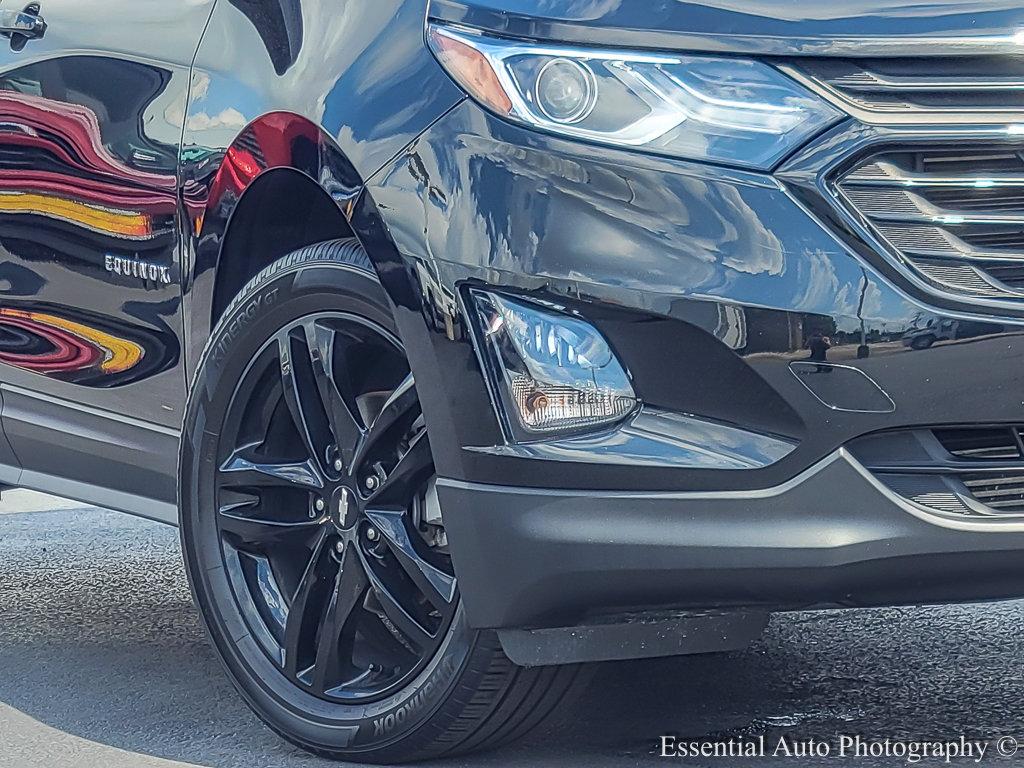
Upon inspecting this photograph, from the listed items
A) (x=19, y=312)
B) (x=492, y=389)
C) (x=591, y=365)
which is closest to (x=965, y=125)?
(x=591, y=365)

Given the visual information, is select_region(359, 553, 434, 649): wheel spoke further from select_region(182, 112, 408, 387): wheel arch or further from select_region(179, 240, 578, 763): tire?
select_region(182, 112, 408, 387): wheel arch

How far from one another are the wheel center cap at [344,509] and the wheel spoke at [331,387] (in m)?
0.05

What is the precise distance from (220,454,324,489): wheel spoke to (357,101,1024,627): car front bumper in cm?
50

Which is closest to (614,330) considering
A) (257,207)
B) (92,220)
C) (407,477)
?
(407,477)

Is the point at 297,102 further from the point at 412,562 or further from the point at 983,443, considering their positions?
the point at 983,443

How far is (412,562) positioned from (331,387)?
1.16ft

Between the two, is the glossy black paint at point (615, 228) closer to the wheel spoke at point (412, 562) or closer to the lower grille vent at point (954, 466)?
the lower grille vent at point (954, 466)

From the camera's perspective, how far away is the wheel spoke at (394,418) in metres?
→ 2.66

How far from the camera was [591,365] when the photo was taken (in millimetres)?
2322

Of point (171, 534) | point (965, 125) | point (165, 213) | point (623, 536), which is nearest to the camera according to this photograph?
point (965, 125)

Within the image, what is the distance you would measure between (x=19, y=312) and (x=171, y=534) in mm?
1982

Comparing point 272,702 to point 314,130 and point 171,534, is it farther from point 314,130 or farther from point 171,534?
point 171,534

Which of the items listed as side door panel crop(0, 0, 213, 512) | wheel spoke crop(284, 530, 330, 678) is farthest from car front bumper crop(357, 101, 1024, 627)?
side door panel crop(0, 0, 213, 512)

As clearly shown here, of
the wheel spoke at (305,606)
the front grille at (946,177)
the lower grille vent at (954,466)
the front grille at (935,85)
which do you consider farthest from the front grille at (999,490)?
the wheel spoke at (305,606)
